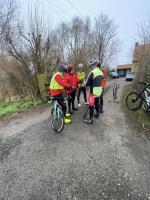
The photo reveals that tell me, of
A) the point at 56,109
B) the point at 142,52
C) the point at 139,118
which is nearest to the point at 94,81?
the point at 56,109

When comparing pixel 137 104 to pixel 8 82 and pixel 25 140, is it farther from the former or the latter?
pixel 8 82

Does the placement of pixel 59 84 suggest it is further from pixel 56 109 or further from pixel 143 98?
pixel 143 98

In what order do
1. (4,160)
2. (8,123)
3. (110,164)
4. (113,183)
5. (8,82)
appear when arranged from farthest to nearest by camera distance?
1. (8,82)
2. (8,123)
3. (4,160)
4. (110,164)
5. (113,183)

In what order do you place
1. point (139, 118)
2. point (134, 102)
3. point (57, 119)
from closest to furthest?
1. point (57, 119)
2. point (139, 118)
3. point (134, 102)

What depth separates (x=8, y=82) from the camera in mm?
7875

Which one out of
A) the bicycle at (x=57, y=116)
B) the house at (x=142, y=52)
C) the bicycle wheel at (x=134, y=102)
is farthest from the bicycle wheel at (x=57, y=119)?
the house at (x=142, y=52)

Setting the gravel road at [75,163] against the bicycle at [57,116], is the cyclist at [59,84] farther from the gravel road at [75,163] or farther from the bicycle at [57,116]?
the gravel road at [75,163]

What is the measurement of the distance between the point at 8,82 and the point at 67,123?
18.7 ft

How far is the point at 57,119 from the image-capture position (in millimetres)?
3598

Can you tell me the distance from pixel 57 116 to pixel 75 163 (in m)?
1.38

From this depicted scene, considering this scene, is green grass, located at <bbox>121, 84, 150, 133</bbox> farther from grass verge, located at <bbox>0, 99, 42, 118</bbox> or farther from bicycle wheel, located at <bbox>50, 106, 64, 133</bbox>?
grass verge, located at <bbox>0, 99, 42, 118</bbox>

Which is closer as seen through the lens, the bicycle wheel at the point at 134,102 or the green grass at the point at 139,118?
the green grass at the point at 139,118

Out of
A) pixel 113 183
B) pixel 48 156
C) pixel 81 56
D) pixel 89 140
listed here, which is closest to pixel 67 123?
pixel 89 140

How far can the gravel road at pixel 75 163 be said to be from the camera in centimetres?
195
